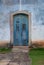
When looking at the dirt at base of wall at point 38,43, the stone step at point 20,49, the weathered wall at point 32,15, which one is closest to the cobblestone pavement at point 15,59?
the stone step at point 20,49

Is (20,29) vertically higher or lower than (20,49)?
higher

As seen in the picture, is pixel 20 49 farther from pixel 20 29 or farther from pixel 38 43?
pixel 20 29

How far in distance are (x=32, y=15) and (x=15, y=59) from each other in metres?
3.87

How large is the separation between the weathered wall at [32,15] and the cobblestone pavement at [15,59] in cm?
223

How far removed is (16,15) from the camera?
1368 centimetres

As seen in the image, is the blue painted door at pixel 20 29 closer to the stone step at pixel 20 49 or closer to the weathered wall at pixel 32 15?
the stone step at pixel 20 49

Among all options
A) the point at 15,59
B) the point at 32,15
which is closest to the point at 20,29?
the point at 32,15

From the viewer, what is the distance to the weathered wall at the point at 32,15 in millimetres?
13414

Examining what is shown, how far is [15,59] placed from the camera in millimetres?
10289

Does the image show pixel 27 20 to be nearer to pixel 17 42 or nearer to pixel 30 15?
pixel 30 15

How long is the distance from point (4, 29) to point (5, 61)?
12.9ft

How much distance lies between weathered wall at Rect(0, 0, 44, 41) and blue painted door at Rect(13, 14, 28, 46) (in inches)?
17.7

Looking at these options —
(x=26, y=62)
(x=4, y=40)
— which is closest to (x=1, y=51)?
(x=4, y=40)

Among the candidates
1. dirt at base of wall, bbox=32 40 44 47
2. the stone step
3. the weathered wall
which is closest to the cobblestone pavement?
the stone step
